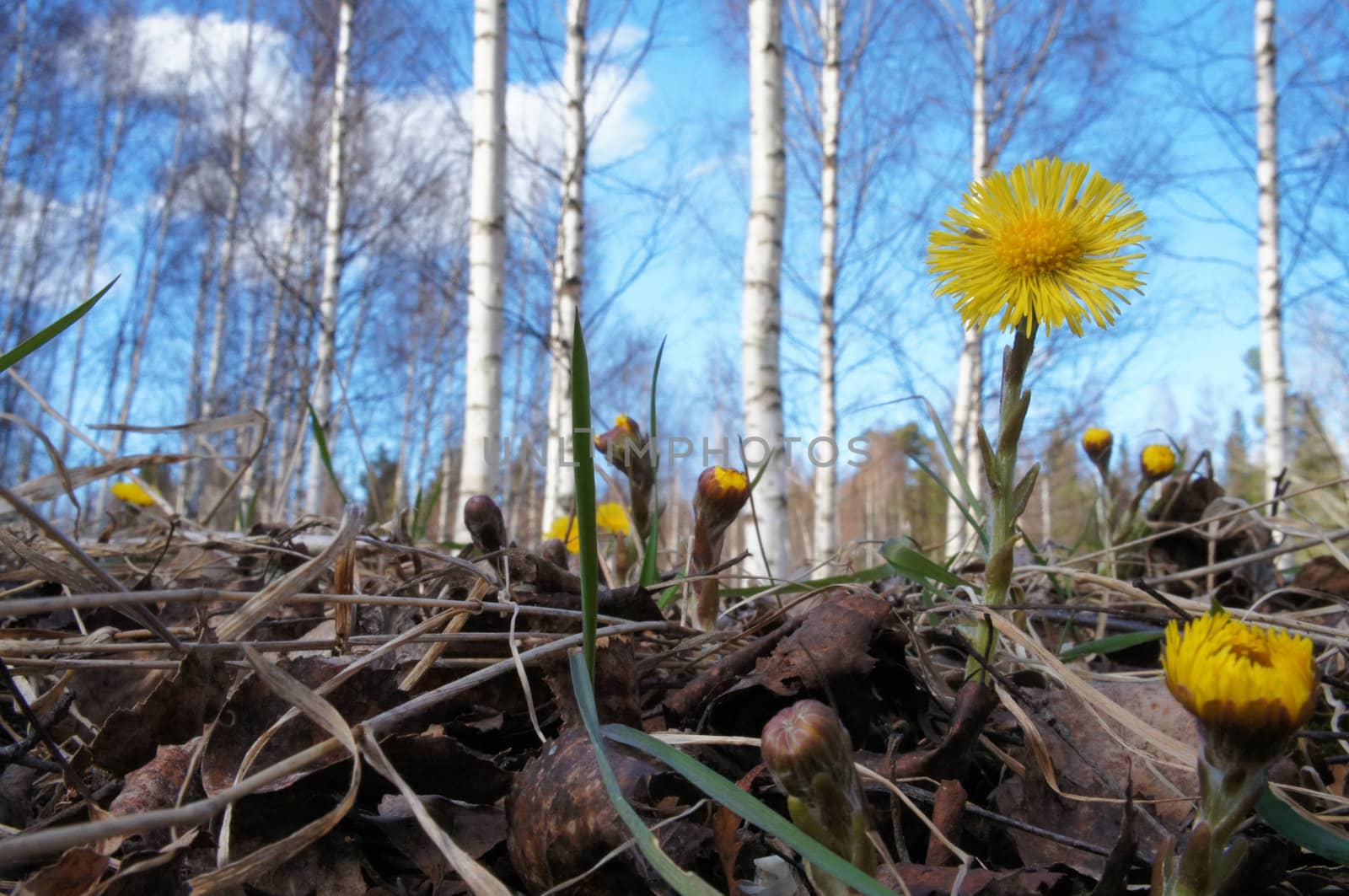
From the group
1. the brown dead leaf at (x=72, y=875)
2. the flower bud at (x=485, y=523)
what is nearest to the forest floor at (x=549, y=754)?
the brown dead leaf at (x=72, y=875)

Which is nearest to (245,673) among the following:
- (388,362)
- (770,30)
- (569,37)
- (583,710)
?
(583,710)

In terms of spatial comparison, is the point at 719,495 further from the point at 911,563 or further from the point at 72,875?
the point at 72,875

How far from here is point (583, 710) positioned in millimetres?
460

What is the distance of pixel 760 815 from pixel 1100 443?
1.47 metres

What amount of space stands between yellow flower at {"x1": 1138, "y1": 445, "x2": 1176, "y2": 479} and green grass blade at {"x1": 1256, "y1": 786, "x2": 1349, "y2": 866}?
1.17 meters

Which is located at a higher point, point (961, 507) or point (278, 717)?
point (961, 507)

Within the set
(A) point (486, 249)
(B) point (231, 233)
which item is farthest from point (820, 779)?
(B) point (231, 233)

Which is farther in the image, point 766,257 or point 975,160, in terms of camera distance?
point 975,160

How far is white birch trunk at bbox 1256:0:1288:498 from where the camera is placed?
714 centimetres

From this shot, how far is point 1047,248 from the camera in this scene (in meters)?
0.67

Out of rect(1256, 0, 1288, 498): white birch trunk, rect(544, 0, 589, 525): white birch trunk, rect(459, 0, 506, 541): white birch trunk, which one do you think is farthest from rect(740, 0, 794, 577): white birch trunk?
rect(1256, 0, 1288, 498): white birch trunk

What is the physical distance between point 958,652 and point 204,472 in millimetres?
14262

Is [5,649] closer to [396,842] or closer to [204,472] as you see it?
[396,842]

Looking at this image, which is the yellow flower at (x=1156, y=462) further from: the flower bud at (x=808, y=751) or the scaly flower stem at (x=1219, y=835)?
the flower bud at (x=808, y=751)
